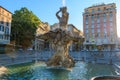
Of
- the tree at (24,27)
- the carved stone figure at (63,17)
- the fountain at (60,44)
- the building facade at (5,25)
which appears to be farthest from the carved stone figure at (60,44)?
the building facade at (5,25)

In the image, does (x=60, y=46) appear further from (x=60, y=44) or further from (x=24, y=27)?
(x=24, y=27)

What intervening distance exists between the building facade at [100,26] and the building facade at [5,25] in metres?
35.2

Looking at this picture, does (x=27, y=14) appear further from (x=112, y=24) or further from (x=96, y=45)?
(x=112, y=24)

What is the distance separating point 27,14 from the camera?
52156 millimetres

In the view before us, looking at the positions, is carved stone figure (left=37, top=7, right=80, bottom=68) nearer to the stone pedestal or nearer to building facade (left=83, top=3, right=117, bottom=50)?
the stone pedestal

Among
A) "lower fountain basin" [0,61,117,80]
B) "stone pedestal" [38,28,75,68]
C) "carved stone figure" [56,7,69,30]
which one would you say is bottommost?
"lower fountain basin" [0,61,117,80]

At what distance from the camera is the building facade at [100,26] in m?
70.8

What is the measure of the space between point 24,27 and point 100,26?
39070mm

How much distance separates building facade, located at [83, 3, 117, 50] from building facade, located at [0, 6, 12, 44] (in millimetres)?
35197

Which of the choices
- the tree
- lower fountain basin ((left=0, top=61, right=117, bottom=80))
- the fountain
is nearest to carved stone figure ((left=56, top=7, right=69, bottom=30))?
the fountain

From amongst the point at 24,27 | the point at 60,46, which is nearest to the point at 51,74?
the point at 60,46

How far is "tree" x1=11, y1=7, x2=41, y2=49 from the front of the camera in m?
47.8

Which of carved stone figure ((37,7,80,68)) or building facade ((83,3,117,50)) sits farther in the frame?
building facade ((83,3,117,50))

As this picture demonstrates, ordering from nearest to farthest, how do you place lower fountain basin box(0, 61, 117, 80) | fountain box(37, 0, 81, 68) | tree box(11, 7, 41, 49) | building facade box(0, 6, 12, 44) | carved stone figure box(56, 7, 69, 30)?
1. lower fountain basin box(0, 61, 117, 80)
2. fountain box(37, 0, 81, 68)
3. carved stone figure box(56, 7, 69, 30)
4. tree box(11, 7, 41, 49)
5. building facade box(0, 6, 12, 44)
